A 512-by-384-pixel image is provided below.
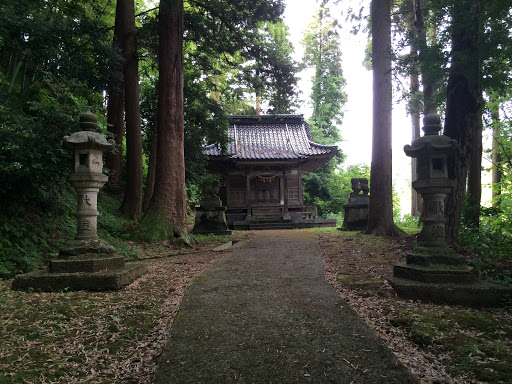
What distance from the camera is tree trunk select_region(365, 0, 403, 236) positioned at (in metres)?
8.83

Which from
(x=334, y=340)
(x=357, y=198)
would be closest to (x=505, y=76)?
(x=334, y=340)

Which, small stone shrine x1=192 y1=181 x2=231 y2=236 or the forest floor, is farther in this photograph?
small stone shrine x1=192 y1=181 x2=231 y2=236

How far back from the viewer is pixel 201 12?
33.0 ft

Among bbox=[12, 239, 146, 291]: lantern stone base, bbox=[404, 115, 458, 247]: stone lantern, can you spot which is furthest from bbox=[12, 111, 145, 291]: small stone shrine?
bbox=[404, 115, 458, 247]: stone lantern

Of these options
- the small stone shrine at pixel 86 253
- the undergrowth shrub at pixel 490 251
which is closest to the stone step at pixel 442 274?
the undergrowth shrub at pixel 490 251

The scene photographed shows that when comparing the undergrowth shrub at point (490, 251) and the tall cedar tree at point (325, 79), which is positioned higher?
the tall cedar tree at point (325, 79)

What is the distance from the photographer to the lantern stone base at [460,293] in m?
3.49

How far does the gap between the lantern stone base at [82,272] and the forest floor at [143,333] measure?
0.15 meters

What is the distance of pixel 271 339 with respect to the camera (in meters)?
2.70

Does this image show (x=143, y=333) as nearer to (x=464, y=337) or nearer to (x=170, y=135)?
(x=464, y=337)

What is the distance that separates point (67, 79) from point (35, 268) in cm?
435

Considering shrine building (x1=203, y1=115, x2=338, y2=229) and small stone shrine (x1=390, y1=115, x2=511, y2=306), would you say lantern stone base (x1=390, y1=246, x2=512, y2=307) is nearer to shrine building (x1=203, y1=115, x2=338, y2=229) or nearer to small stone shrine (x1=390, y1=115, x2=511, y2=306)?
small stone shrine (x1=390, y1=115, x2=511, y2=306)

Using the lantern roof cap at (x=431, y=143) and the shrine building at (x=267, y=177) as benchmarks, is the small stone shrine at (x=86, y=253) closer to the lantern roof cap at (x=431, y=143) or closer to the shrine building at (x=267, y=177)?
the lantern roof cap at (x=431, y=143)

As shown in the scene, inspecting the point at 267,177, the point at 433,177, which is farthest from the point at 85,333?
the point at 267,177
